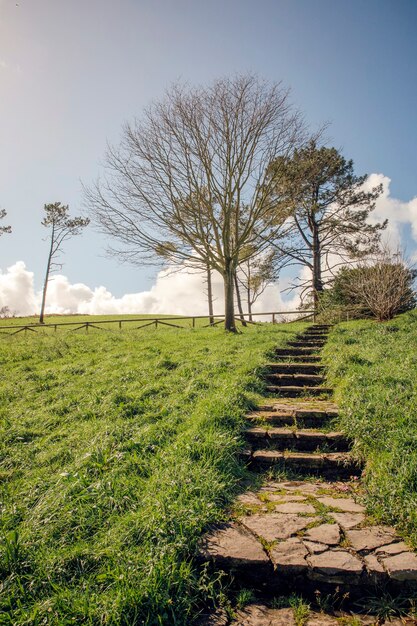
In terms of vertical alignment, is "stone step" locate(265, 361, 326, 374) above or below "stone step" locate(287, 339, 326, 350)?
below

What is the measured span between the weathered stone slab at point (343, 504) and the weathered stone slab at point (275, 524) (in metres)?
0.43

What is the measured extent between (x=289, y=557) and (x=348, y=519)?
939 millimetres

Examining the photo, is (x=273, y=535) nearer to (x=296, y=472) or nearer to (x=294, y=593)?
(x=294, y=593)

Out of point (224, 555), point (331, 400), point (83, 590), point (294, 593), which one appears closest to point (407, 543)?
point (294, 593)

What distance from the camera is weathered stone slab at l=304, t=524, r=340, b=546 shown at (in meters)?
3.61

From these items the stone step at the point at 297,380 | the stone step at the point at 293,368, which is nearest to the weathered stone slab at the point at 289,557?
the stone step at the point at 297,380

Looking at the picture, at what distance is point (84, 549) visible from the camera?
11.3 ft

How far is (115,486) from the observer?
4391mm

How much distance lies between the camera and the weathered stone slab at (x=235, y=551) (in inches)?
133

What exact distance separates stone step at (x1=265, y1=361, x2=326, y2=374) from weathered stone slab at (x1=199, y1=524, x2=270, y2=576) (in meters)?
5.72

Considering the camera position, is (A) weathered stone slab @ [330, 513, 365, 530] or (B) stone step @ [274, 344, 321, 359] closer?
(A) weathered stone slab @ [330, 513, 365, 530]

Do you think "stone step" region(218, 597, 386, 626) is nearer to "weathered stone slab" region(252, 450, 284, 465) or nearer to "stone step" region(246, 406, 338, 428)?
"weathered stone slab" region(252, 450, 284, 465)

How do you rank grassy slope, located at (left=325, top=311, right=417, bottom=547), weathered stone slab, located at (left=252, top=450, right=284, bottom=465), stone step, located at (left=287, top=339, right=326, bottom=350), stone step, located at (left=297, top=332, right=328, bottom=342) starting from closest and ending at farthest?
grassy slope, located at (left=325, top=311, right=417, bottom=547) < weathered stone slab, located at (left=252, top=450, right=284, bottom=465) < stone step, located at (left=287, top=339, right=326, bottom=350) < stone step, located at (left=297, top=332, right=328, bottom=342)

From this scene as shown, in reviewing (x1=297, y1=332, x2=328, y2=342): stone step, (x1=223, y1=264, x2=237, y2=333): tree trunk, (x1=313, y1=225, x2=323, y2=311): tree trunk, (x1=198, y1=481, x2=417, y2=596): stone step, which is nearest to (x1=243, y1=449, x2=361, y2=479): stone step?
(x1=198, y1=481, x2=417, y2=596): stone step
